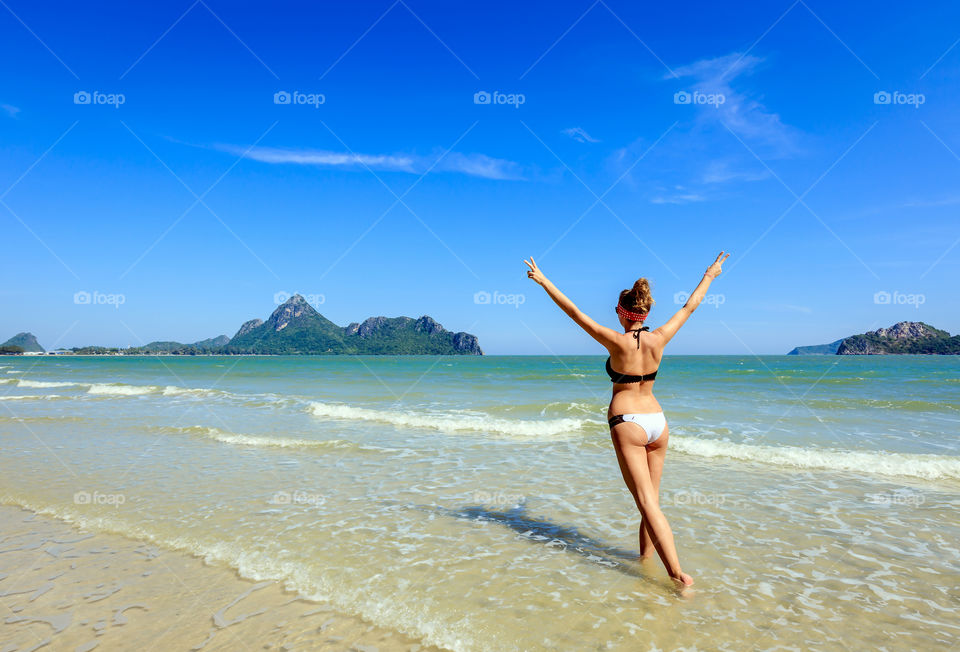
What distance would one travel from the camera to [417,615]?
4.34 metres

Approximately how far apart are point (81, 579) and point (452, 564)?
3.71 meters

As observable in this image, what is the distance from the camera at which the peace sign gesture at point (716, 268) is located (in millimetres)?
4970

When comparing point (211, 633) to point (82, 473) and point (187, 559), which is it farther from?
point (82, 473)

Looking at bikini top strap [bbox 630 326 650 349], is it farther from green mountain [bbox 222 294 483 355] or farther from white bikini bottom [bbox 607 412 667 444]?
green mountain [bbox 222 294 483 355]

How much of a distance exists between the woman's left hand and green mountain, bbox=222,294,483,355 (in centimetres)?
15506

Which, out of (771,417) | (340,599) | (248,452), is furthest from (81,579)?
(771,417)

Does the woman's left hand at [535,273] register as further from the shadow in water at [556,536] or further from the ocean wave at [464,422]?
the ocean wave at [464,422]

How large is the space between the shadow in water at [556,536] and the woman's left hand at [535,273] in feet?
10.3

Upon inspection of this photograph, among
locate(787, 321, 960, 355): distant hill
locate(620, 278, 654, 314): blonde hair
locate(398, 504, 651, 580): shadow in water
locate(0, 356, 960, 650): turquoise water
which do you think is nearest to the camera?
locate(0, 356, 960, 650): turquoise water

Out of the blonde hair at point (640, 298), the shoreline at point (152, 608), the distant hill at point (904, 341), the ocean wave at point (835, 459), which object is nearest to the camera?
the shoreline at point (152, 608)

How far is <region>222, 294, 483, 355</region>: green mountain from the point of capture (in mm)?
165375

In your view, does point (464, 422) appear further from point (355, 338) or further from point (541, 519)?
point (355, 338)

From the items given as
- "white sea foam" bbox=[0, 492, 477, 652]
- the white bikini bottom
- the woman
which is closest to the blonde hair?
the woman

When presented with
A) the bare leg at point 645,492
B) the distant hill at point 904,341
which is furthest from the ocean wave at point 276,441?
the distant hill at point 904,341
